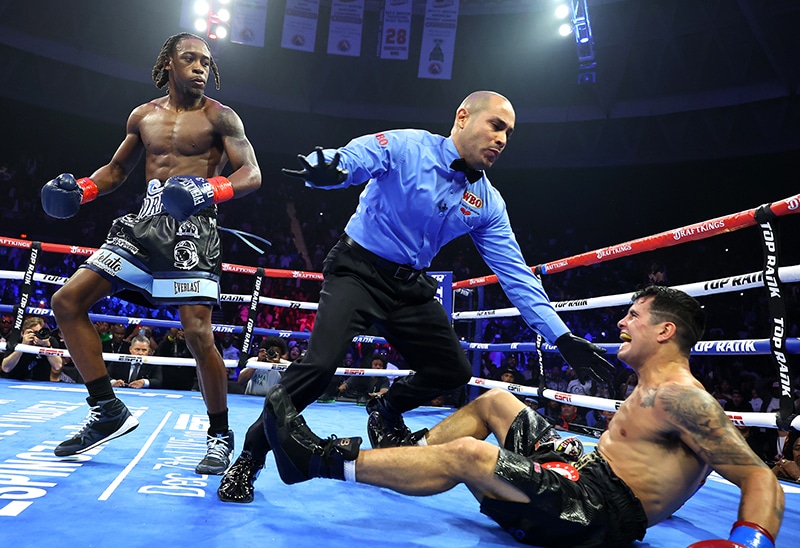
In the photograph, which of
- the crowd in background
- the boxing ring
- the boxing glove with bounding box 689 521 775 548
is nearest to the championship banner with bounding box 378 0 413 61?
the crowd in background

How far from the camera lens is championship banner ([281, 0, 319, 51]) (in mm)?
9992

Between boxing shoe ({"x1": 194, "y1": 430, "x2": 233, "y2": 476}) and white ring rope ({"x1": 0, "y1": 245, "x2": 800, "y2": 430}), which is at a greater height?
white ring rope ({"x1": 0, "y1": 245, "x2": 800, "y2": 430})

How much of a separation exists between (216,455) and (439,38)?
937 cm

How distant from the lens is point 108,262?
210 centimetres

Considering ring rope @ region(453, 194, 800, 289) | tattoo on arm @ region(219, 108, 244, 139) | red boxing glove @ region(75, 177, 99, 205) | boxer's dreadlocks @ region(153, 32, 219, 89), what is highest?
boxer's dreadlocks @ region(153, 32, 219, 89)

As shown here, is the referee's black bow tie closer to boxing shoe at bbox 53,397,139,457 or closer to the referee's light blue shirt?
the referee's light blue shirt

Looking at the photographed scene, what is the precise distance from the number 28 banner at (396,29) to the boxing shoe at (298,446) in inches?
368

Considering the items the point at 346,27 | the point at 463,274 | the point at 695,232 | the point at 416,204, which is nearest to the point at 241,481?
the point at 416,204

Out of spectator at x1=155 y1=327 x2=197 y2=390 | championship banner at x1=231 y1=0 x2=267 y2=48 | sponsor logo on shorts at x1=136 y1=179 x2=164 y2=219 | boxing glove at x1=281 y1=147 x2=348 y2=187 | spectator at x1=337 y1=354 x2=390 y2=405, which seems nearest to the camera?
boxing glove at x1=281 y1=147 x2=348 y2=187

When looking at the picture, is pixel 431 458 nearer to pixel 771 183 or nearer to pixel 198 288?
pixel 198 288

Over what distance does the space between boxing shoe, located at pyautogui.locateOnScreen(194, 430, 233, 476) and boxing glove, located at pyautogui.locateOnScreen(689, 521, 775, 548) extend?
1386 millimetres

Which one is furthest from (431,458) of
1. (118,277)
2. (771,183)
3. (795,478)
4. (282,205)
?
(282,205)

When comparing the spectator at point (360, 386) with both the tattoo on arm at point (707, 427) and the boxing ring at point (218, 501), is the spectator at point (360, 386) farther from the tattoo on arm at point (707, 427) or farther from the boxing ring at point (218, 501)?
the tattoo on arm at point (707, 427)

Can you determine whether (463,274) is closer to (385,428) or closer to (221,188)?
(385,428)
